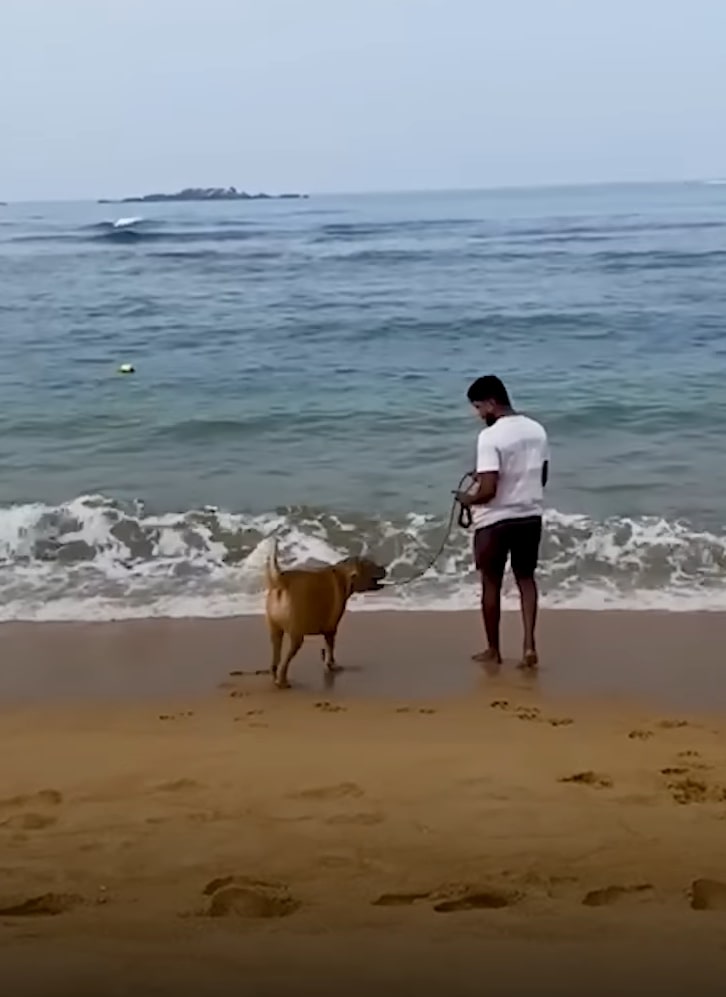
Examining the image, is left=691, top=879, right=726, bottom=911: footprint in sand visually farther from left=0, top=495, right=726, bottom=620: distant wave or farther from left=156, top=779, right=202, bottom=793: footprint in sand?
left=0, top=495, right=726, bottom=620: distant wave

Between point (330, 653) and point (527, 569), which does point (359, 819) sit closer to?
point (330, 653)

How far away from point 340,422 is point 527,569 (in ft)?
24.0

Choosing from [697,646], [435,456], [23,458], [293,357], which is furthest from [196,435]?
[697,646]

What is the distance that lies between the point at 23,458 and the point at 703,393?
7.75m

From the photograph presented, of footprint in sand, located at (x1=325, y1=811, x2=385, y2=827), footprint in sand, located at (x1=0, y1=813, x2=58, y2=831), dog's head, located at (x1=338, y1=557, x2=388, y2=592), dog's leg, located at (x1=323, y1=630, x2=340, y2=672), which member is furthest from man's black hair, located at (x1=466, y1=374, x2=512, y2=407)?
footprint in sand, located at (x1=0, y1=813, x2=58, y2=831)

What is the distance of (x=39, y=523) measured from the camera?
32.2ft

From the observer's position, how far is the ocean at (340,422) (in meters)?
8.79

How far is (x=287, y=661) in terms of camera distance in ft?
21.1

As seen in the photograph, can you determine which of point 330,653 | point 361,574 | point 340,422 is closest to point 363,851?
point 330,653

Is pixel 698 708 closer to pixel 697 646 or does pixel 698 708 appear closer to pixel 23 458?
pixel 697 646

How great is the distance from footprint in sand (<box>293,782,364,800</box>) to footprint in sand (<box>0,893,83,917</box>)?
3.71ft

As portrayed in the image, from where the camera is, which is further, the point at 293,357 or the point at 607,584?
the point at 293,357

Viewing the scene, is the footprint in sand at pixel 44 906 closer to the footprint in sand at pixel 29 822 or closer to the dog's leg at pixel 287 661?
the footprint in sand at pixel 29 822

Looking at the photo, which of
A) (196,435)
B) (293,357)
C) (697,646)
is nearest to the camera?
(697,646)
